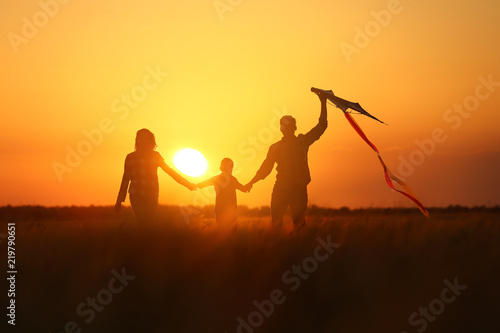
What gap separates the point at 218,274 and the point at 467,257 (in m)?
2.75

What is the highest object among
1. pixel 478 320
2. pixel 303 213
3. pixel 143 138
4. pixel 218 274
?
pixel 143 138

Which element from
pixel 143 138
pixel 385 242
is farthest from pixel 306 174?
pixel 385 242

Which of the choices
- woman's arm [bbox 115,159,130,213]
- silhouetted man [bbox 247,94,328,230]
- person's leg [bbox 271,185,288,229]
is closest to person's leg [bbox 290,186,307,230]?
silhouetted man [bbox 247,94,328,230]

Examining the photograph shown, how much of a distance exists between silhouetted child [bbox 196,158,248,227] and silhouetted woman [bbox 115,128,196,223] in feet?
4.83

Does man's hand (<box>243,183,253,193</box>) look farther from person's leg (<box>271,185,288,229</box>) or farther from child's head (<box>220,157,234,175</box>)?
person's leg (<box>271,185,288,229</box>)

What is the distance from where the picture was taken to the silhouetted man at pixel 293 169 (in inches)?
445

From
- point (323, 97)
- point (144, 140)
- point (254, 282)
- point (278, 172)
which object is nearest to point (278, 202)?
point (278, 172)

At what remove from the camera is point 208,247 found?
791 cm

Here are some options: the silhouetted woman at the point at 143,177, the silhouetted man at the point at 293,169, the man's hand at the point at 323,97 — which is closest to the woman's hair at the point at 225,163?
the silhouetted man at the point at 293,169

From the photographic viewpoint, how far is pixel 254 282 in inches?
295

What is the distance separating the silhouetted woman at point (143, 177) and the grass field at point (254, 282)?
2802 millimetres

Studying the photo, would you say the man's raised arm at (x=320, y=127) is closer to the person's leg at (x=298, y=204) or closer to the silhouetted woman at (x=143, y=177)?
the person's leg at (x=298, y=204)

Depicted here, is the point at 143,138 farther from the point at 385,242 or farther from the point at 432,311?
the point at 432,311

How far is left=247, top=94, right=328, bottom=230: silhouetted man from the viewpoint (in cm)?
1130
